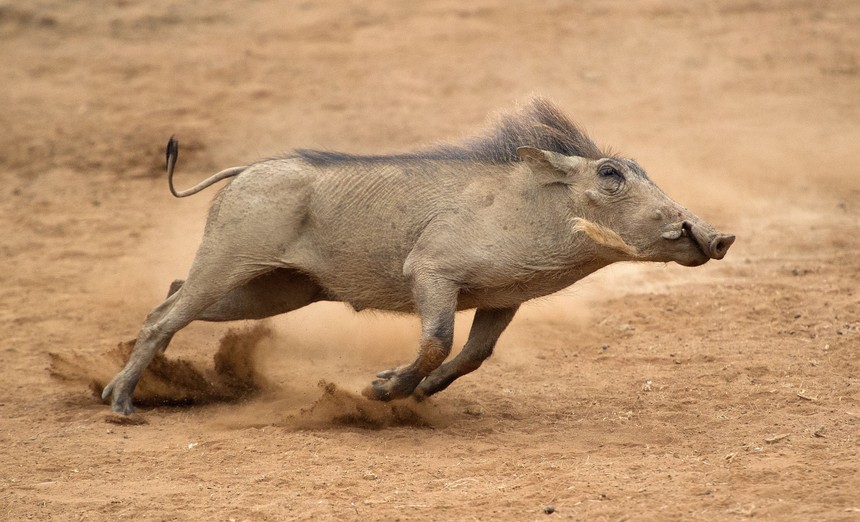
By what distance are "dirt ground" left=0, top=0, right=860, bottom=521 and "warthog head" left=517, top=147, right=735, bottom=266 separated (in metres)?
0.95

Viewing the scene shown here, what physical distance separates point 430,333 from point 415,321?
9.21ft

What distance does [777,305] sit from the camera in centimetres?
822

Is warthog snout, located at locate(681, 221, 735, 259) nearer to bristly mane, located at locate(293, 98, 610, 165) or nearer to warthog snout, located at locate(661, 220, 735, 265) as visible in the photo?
warthog snout, located at locate(661, 220, 735, 265)

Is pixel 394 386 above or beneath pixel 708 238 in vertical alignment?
beneath

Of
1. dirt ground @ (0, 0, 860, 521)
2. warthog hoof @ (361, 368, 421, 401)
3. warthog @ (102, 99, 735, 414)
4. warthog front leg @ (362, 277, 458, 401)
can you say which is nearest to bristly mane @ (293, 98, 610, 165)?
warthog @ (102, 99, 735, 414)

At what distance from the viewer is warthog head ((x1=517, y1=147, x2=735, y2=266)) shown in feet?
19.2

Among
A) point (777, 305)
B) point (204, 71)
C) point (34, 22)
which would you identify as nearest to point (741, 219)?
point (777, 305)

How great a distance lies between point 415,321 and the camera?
880 centimetres

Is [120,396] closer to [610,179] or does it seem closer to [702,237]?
[610,179]

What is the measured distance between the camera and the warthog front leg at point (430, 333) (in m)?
5.99

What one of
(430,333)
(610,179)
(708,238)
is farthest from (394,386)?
(708,238)

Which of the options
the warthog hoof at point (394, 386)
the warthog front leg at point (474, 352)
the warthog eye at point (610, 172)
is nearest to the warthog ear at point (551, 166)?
the warthog eye at point (610, 172)

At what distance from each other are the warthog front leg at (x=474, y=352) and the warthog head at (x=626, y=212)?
0.75m

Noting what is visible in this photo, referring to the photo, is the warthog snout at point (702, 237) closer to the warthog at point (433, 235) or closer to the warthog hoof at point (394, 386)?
the warthog at point (433, 235)
